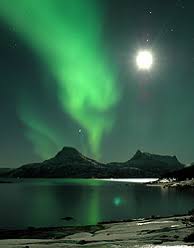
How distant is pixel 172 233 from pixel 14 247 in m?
15.6

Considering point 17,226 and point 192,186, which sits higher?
point 192,186

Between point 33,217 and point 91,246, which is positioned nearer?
point 91,246

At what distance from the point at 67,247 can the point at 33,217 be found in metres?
56.5

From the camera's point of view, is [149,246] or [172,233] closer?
[149,246]

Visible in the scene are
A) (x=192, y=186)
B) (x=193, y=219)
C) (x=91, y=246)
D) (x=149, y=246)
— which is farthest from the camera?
(x=192, y=186)

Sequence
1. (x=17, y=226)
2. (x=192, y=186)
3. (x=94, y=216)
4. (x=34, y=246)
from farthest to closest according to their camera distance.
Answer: (x=192, y=186), (x=94, y=216), (x=17, y=226), (x=34, y=246)

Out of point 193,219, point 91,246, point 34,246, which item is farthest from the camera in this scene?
point 193,219

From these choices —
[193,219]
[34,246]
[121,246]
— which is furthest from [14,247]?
[193,219]

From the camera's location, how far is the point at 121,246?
101ft

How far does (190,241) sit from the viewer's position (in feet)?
101

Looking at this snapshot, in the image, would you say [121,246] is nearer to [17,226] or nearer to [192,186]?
[17,226]

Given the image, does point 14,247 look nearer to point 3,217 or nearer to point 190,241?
point 190,241

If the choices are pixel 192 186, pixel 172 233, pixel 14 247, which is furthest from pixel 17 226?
pixel 192 186

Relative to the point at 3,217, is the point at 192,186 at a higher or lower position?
higher
